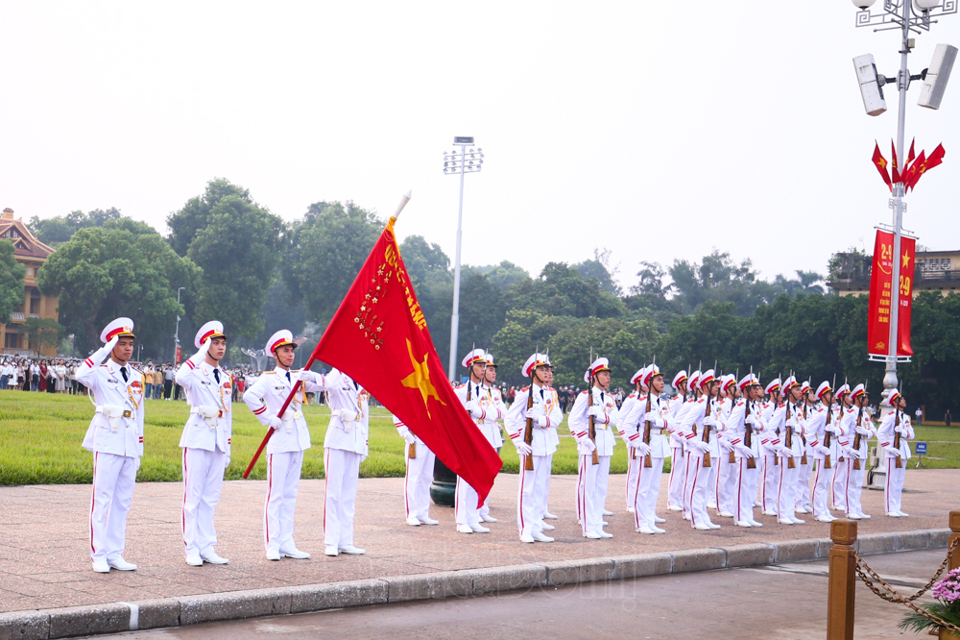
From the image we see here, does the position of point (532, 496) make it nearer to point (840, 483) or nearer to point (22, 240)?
point (840, 483)

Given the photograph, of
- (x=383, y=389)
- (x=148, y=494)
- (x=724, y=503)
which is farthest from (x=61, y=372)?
(x=383, y=389)

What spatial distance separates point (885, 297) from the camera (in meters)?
19.3

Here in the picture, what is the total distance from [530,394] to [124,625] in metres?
5.58

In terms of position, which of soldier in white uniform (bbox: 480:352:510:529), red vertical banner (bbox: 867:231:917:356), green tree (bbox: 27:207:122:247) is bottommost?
soldier in white uniform (bbox: 480:352:510:529)

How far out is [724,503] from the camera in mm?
14305

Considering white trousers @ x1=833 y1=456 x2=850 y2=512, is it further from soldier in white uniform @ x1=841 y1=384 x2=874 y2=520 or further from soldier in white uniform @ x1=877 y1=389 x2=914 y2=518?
soldier in white uniform @ x1=877 y1=389 x2=914 y2=518

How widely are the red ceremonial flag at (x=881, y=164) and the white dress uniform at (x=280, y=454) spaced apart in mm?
14525

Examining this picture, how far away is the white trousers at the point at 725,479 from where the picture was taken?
1387 centimetres

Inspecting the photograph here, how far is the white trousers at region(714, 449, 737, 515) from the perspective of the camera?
1387cm

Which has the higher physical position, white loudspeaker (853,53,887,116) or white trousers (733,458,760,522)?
white loudspeaker (853,53,887,116)

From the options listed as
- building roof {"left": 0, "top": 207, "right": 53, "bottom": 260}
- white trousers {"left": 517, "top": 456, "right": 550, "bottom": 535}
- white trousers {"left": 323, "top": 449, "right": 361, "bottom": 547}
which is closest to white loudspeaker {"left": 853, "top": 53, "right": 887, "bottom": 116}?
white trousers {"left": 517, "top": 456, "right": 550, "bottom": 535}

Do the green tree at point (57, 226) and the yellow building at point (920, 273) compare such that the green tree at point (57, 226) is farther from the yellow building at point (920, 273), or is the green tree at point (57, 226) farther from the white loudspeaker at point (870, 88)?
the white loudspeaker at point (870, 88)

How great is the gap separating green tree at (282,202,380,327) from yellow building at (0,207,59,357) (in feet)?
64.1

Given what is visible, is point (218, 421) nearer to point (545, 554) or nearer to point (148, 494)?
point (545, 554)
